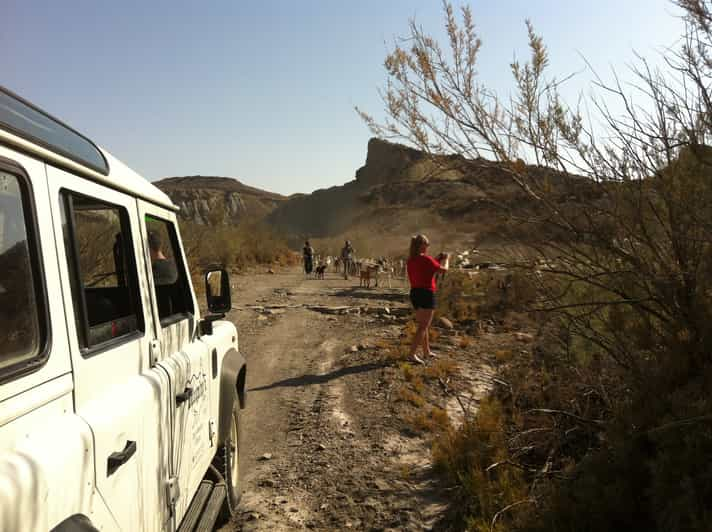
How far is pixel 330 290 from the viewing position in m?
17.8

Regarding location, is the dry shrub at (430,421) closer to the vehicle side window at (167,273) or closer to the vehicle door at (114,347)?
the vehicle side window at (167,273)

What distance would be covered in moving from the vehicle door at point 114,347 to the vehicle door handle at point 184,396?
151 millimetres

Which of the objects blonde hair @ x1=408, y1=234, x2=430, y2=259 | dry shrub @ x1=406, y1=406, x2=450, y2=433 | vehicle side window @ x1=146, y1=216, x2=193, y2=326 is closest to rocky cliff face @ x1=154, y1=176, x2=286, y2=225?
blonde hair @ x1=408, y1=234, x2=430, y2=259

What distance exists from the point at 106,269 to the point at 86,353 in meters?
0.87

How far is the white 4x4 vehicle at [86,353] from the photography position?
1411mm

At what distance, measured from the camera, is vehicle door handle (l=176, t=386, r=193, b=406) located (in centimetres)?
249

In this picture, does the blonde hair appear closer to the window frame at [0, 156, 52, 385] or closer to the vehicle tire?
the vehicle tire

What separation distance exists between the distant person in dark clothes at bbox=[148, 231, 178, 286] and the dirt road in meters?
1.88

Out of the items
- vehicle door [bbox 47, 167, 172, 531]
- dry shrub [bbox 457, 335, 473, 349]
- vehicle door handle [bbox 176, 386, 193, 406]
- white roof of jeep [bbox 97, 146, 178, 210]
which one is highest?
white roof of jeep [bbox 97, 146, 178, 210]

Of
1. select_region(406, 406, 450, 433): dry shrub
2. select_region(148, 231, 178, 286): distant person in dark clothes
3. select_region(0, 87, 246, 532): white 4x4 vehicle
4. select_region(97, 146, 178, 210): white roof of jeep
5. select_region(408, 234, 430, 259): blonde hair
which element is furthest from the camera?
select_region(408, 234, 430, 259): blonde hair

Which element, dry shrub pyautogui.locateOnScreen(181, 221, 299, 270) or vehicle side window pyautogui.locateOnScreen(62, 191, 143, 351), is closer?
vehicle side window pyautogui.locateOnScreen(62, 191, 143, 351)

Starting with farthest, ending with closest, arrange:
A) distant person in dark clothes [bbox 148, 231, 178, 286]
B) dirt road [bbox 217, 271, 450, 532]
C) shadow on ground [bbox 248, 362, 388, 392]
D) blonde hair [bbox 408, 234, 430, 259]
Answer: blonde hair [bbox 408, 234, 430, 259] < shadow on ground [bbox 248, 362, 388, 392] < dirt road [bbox 217, 271, 450, 532] < distant person in dark clothes [bbox 148, 231, 178, 286]

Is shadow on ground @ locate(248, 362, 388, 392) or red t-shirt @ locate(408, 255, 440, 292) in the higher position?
red t-shirt @ locate(408, 255, 440, 292)

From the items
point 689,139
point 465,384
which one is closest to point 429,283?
point 465,384
